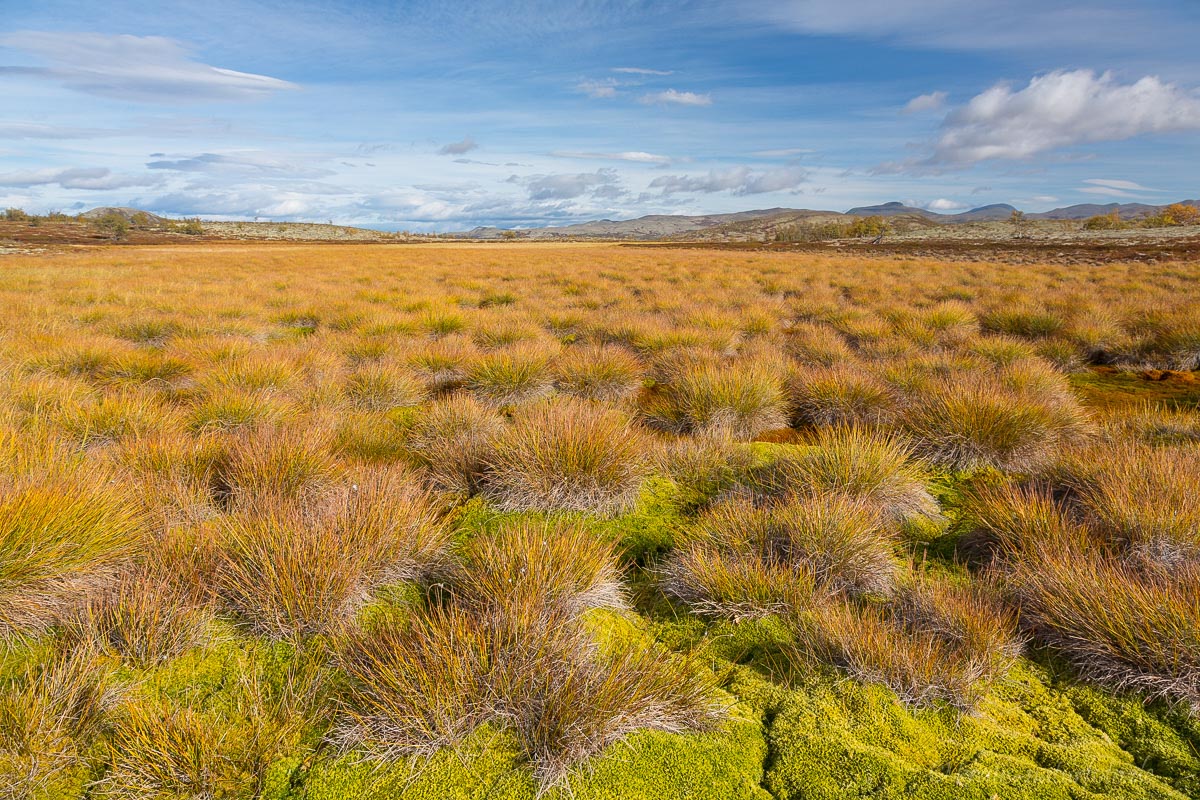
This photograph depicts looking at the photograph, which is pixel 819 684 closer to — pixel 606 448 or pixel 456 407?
pixel 606 448

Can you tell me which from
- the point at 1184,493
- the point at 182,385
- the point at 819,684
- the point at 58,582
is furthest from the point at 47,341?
the point at 1184,493

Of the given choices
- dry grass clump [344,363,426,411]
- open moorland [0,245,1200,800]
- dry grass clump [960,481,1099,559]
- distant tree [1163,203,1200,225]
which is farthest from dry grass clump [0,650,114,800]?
distant tree [1163,203,1200,225]

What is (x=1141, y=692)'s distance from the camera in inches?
91.3

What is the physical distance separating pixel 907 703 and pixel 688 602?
3.49 ft

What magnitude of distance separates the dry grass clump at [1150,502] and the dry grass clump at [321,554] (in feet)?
12.9

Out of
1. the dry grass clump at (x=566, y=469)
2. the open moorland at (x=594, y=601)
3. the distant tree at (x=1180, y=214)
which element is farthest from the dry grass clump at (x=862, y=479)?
the distant tree at (x=1180, y=214)

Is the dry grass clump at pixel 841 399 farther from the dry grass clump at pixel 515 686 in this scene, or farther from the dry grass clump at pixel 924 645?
the dry grass clump at pixel 515 686

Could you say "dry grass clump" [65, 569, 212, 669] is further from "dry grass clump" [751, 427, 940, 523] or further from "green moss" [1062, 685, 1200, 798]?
"green moss" [1062, 685, 1200, 798]

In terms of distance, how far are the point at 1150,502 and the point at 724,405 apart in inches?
131

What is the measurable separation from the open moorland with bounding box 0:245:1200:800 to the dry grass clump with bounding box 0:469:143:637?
1cm

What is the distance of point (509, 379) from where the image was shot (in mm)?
6988

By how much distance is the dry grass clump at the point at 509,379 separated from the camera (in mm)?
6883

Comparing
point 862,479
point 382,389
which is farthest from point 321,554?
point 382,389

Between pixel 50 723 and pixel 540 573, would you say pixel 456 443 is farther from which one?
pixel 50 723
